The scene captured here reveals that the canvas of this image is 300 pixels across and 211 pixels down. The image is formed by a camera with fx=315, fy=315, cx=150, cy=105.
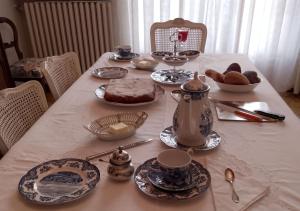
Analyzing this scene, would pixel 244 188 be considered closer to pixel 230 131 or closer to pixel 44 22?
pixel 230 131

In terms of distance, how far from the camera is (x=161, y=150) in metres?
0.90

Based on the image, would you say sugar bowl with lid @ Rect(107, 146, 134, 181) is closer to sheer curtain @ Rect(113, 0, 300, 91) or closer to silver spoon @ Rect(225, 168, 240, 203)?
silver spoon @ Rect(225, 168, 240, 203)

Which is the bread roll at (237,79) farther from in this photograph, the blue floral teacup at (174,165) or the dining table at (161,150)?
the blue floral teacup at (174,165)

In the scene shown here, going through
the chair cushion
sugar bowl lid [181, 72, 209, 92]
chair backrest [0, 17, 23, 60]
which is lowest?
the chair cushion

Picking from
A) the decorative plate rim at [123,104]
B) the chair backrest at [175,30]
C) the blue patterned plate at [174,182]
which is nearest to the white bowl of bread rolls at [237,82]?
the decorative plate rim at [123,104]

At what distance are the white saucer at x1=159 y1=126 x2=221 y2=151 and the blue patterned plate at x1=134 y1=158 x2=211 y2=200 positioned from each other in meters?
0.09

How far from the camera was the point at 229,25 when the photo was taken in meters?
2.81

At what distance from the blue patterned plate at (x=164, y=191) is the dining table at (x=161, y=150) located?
0.01m

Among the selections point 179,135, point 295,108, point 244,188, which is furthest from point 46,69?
point 295,108

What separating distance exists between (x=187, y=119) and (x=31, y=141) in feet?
1.56

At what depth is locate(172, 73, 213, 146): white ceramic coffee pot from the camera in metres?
0.85

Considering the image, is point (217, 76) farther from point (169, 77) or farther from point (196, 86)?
point (196, 86)

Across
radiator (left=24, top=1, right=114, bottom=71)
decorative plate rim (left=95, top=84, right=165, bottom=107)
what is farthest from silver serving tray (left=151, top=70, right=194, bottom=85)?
radiator (left=24, top=1, right=114, bottom=71)

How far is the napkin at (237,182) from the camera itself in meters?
0.69
